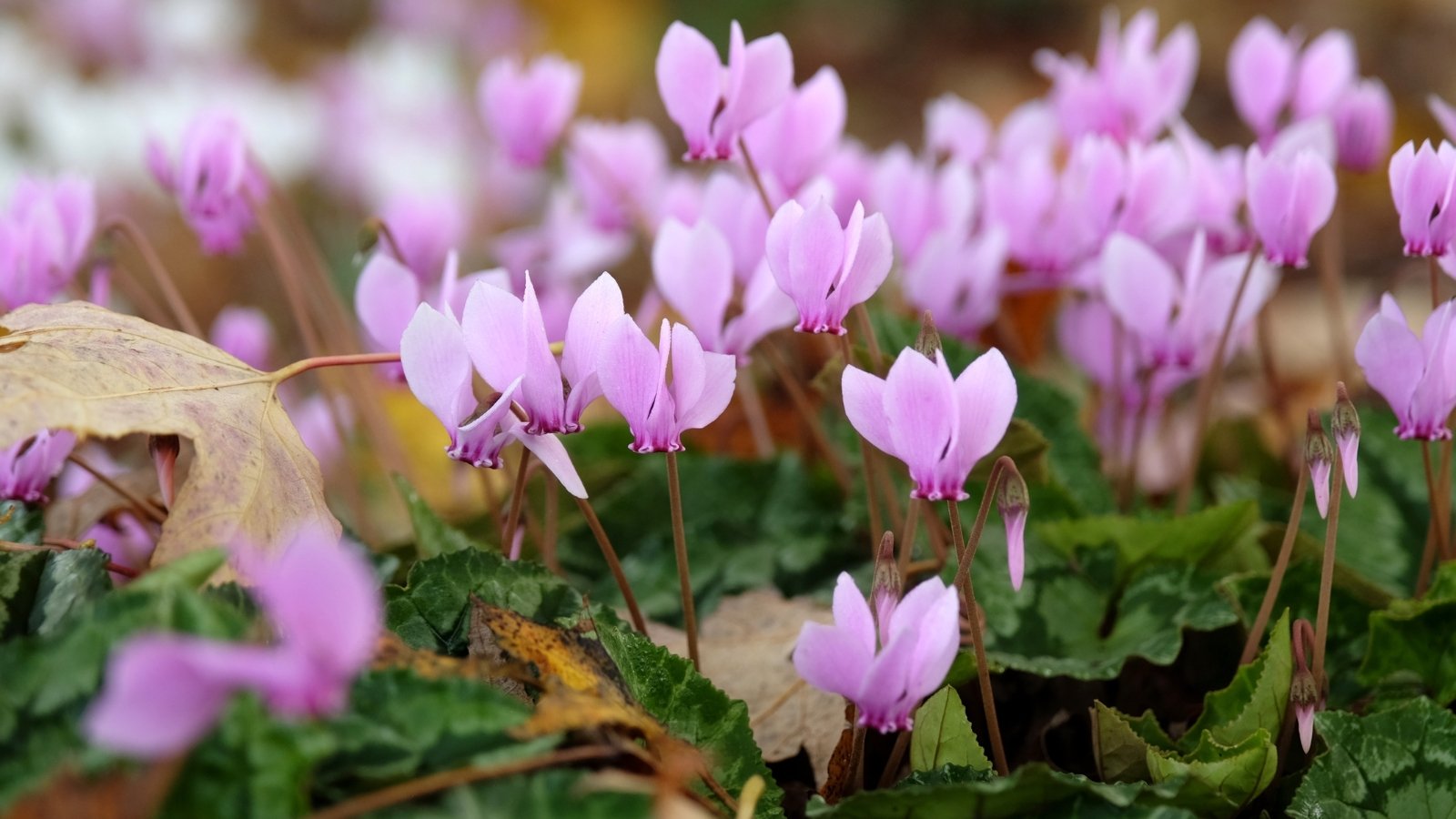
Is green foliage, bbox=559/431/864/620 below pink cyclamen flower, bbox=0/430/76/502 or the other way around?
below

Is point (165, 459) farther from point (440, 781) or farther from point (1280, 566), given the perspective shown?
point (1280, 566)

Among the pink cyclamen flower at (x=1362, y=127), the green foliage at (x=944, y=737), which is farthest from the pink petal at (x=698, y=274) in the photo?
the pink cyclamen flower at (x=1362, y=127)

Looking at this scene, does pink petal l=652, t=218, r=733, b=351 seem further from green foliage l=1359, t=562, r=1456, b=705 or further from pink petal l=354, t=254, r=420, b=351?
green foliage l=1359, t=562, r=1456, b=705

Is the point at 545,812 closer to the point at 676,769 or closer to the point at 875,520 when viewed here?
the point at 676,769

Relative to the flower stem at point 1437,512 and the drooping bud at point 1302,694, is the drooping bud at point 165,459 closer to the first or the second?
the drooping bud at point 1302,694

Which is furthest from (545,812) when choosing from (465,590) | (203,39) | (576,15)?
(576,15)

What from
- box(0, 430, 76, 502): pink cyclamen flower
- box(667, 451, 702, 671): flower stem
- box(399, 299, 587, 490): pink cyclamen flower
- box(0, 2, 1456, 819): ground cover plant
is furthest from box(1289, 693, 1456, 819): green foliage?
box(0, 430, 76, 502): pink cyclamen flower

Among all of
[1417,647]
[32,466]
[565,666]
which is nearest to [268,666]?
[565,666]
